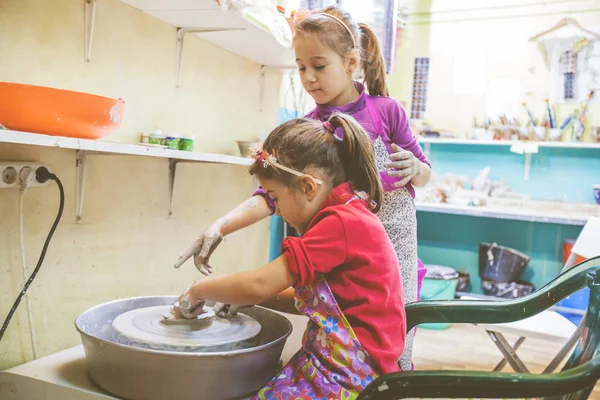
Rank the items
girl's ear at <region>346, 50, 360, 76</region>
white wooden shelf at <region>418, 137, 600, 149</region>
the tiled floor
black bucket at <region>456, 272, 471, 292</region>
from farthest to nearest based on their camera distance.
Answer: black bucket at <region>456, 272, 471, 292</region> → white wooden shelf at <region>418, 137, 600, 149</region> → the tiled floor → girl's ear at <region>346, 50, 360, 76</region>

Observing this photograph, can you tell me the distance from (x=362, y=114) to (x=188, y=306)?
738 millimetres

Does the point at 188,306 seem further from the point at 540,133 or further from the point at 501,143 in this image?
the point at 540,133

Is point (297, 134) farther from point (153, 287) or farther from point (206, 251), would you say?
point (153, 287)

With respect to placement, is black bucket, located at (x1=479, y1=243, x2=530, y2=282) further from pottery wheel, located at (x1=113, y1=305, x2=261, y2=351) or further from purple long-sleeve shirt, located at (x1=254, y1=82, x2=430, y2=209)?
pottery wheel, located at (x1=113, y1=305, x2=261, y2=351)

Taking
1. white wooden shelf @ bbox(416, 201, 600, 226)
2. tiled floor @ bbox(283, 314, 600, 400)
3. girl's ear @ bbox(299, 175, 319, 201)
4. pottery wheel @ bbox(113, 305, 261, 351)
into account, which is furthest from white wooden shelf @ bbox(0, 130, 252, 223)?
white wooden shelf @ bbox(416, 201, 600, 226)

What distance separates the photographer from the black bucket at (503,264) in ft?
13.5

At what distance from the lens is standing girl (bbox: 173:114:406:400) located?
102cm

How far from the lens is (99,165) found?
5.73 feet

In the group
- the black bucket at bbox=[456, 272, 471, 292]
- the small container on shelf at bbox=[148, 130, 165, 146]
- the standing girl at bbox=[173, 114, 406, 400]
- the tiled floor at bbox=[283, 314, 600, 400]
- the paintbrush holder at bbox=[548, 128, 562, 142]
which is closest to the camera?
the standing girl at bbox=[173, 114, 406, 400]

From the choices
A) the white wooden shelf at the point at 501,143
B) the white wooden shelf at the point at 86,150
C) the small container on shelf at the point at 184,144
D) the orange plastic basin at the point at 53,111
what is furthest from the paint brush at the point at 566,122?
the orange plastic basin at the point at 53,111

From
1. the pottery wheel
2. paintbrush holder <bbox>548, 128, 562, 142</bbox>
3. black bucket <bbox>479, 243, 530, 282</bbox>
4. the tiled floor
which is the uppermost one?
paintbrush holder <bbox>548, 128, 562, 142</bbox>

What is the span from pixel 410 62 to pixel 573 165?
168 centimetres

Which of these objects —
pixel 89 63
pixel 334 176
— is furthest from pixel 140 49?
pixel 334 176

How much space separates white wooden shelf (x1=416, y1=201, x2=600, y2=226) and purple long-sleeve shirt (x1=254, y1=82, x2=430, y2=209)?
2.57m
